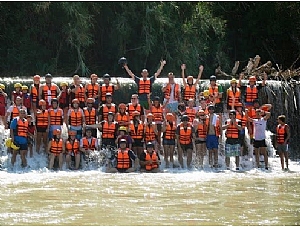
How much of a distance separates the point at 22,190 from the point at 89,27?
11.8 metres

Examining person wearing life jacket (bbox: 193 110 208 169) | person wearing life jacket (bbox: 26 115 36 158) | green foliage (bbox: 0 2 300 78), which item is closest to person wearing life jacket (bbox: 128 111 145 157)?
person wearing life jacket (bbox: 193 110 208 169)

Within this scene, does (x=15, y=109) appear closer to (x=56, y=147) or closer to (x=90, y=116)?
(x=56, y=147)

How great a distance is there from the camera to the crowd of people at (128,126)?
15305mm

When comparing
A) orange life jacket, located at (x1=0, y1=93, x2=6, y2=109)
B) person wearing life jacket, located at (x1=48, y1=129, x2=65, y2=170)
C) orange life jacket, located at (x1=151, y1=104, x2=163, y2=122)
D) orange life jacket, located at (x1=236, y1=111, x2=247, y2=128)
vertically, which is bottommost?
person wearing life jacket, located at (x1=48, y1=129, x2=65, y2=170)

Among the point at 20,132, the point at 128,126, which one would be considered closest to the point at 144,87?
the point at 128,126

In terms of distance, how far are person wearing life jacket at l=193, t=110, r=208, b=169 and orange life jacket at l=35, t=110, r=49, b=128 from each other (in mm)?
2942

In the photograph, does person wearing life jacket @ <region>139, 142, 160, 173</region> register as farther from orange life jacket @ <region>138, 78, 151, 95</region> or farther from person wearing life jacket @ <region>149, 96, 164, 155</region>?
orange life jacket @ <region>138, 78, 151, 95</region>

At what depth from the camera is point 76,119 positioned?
50.9 feet

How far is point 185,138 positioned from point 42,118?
2.84 meters

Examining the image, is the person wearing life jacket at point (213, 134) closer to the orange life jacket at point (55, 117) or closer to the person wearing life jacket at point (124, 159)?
the person wearing life jacket at point (124, 159)

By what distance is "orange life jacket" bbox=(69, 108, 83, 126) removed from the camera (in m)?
15.5

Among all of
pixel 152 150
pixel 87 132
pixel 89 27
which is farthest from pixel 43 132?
pixel 89 27

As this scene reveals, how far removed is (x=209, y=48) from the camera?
25625 mm

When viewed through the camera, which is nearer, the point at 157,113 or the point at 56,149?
the point at 56,149
